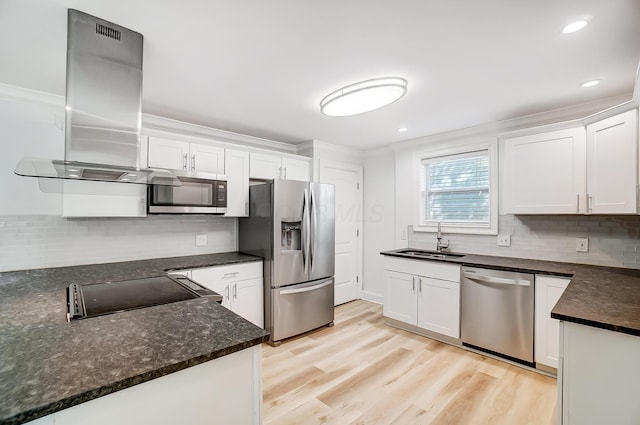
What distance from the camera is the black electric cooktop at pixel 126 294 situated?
1.41 meters

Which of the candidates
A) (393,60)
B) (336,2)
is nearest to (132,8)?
(336,2)

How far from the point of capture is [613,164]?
2.15 m

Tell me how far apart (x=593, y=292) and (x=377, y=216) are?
2.88 metres

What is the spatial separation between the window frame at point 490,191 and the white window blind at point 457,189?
0.03 meters

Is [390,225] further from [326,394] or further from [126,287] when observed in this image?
[126,287]

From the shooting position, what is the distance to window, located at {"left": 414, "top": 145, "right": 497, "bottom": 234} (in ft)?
10.9

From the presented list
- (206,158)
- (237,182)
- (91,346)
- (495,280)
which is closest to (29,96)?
(206,158)

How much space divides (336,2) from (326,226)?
95.5 inches

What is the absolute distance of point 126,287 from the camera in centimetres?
186

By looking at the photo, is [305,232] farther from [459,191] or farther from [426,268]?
[459,191]

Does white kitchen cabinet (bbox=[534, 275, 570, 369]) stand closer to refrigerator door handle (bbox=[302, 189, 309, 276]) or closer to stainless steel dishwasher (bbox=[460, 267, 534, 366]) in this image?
stainless steel dishwasher (bbox=[460, 267, 534, 366])

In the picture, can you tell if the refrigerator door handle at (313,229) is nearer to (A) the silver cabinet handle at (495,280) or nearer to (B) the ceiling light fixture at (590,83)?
(A) the silver cabinet handle at (495,280)

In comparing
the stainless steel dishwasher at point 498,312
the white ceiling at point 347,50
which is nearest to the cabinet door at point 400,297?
the stainless steel dishwasher at point 498,312

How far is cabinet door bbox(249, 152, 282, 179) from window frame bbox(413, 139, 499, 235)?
1865 millimetres
